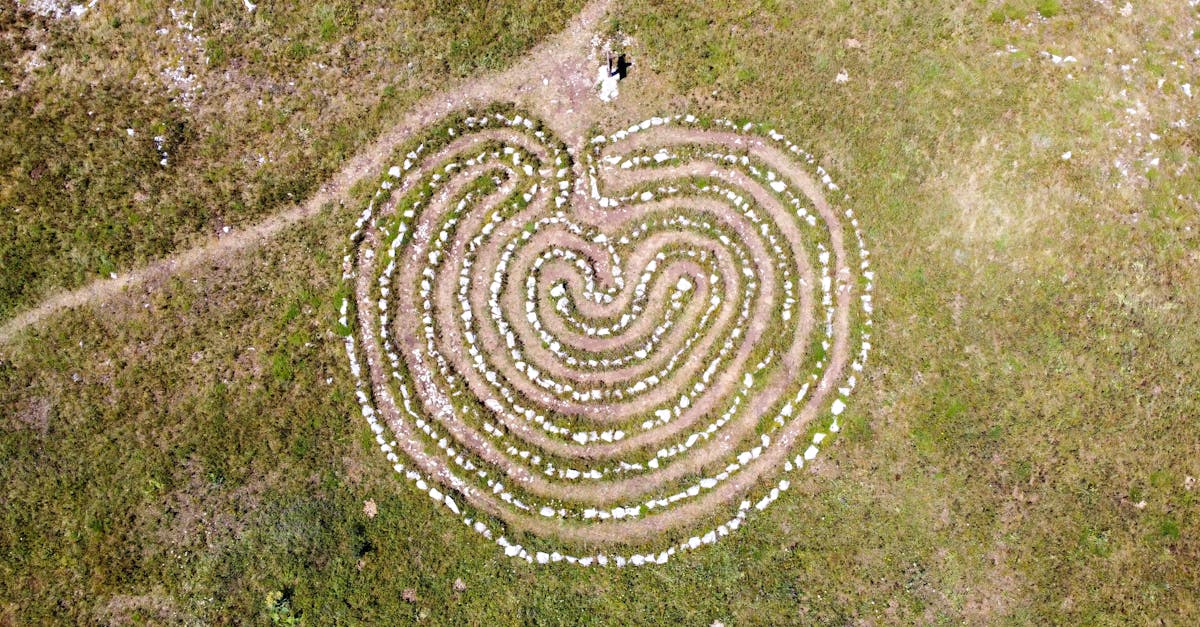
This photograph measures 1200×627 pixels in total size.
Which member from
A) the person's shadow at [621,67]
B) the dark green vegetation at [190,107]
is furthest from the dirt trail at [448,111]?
the person's shadow at [621,67]

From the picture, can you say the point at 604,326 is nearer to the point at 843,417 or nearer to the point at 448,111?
the point at 843,417

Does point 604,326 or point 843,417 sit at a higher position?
point 604,326

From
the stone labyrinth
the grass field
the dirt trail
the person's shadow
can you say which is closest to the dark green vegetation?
the grass field

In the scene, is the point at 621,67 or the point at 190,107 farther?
the point at 190,107

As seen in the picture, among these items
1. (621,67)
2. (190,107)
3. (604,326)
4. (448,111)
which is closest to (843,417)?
(604,326)

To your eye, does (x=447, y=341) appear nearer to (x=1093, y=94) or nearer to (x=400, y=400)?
(x=400, y=400)

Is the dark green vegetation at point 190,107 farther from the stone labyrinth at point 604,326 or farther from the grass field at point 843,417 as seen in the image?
the stone labyrinth at point 604,326
